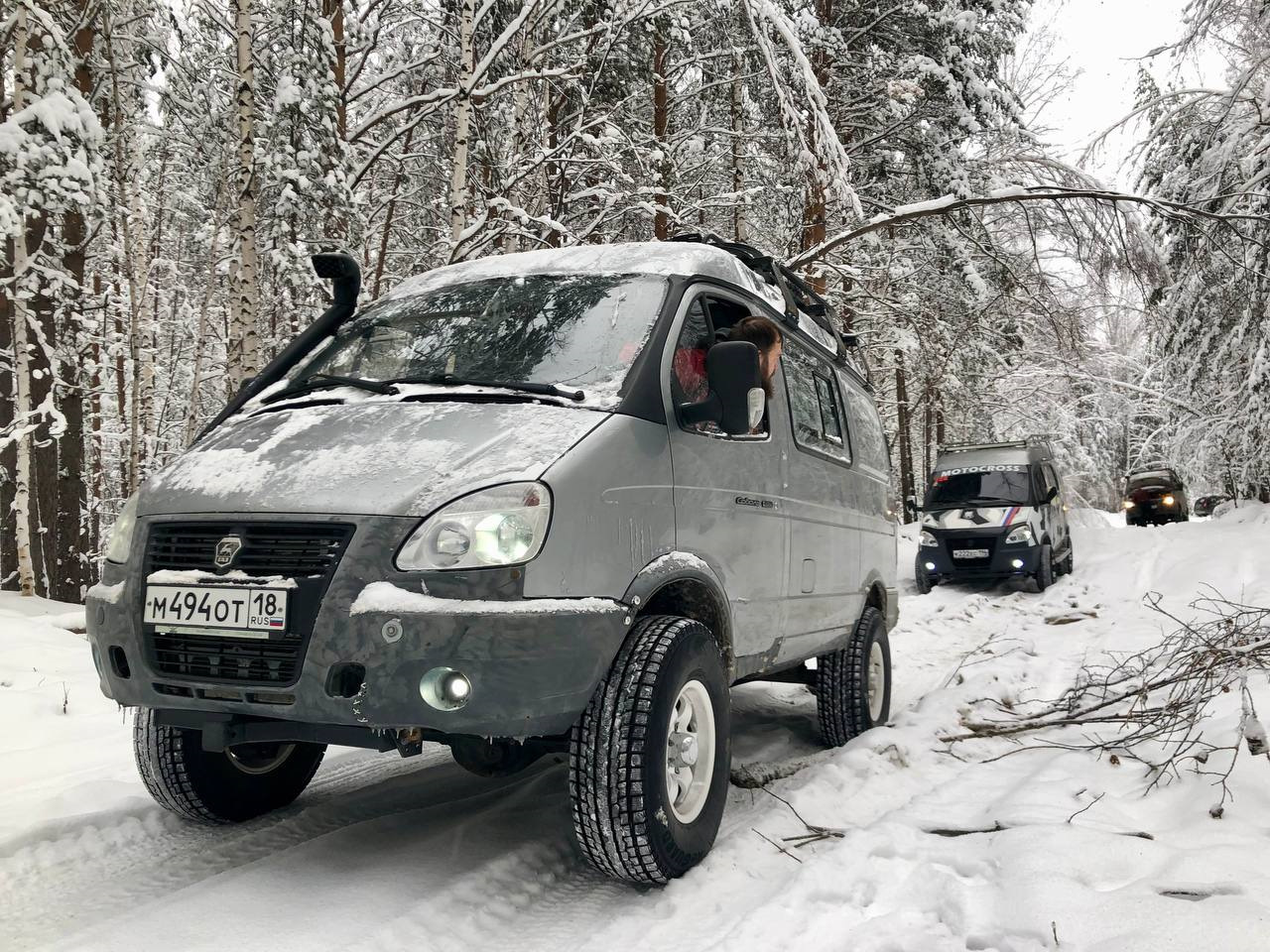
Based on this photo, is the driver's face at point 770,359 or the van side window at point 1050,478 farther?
the van side window at point 1050,478

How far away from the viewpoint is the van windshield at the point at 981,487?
45.1 ft

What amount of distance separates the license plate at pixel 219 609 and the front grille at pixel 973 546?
40.4 feet

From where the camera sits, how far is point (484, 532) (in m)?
2.66

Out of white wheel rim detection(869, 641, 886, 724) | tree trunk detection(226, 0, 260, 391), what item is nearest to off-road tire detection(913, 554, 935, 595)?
white wheel rim detection(869, 641, 886, 724)

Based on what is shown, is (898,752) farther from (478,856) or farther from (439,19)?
(439,19)

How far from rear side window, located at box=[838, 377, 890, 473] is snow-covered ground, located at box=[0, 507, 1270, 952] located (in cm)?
183

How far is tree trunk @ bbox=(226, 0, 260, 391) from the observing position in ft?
28.5

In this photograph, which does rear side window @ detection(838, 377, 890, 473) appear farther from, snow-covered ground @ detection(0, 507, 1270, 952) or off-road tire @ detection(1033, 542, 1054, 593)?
off-road tire @ detection(1033, 542, 1054, 593)

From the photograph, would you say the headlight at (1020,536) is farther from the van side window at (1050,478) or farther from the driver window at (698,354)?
the driver window at (698,354)

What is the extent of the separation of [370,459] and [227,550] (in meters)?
0.50

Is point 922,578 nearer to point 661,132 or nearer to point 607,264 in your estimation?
point 661,132

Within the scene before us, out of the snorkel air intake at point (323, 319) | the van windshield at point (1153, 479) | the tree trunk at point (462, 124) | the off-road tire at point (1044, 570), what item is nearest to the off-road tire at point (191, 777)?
the snorkel air intake at point (323, 319)

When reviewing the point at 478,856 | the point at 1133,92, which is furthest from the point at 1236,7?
the point at 478,856

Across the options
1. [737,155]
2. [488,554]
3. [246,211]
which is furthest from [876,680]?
[737,155]
